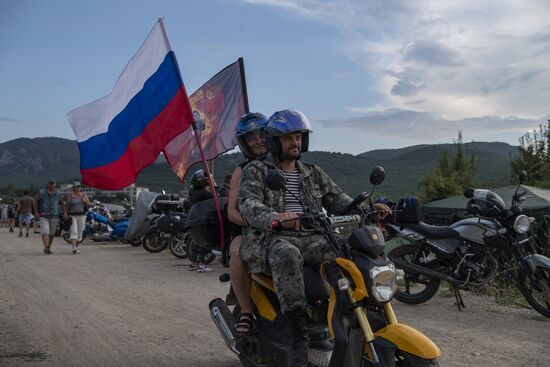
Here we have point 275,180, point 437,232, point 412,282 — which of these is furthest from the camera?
point 412,282

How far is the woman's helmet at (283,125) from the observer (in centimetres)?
417

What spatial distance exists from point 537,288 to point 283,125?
14.9 ft

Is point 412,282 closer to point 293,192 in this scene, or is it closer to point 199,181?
point 199,181

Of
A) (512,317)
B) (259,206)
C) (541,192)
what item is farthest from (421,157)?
(259,206)

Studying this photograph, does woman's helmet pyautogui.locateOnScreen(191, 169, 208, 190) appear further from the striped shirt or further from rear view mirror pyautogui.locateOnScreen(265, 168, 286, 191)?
rear view mirror pyautogui.locateOnScreen(265, 168, 286, 191)

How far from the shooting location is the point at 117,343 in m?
5.72

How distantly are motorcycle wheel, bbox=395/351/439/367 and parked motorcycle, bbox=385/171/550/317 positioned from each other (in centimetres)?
398

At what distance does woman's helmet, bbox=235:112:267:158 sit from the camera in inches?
202

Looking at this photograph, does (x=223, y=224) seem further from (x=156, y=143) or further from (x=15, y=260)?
(x=15, y=260)

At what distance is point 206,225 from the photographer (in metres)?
4.97

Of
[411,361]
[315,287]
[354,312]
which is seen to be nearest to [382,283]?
[354,312]

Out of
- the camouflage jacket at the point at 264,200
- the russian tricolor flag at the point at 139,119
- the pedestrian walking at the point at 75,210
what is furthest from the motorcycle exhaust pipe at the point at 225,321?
the pedestrian walking at the point at 75,210

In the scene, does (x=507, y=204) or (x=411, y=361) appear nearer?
(x=411, y=361)

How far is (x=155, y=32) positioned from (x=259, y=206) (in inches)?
153
